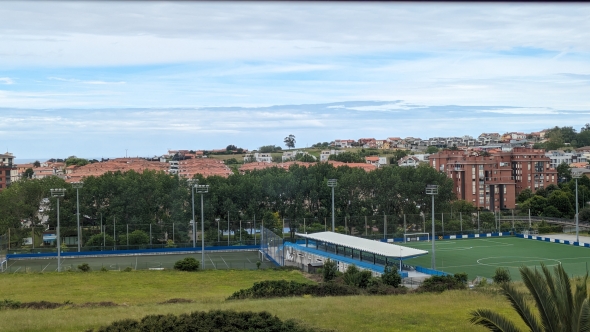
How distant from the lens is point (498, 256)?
3506 cm

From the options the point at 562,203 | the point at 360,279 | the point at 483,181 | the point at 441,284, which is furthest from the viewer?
the point at 483,181

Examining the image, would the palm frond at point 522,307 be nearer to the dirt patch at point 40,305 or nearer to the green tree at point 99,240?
the dirt patch at point 40,305

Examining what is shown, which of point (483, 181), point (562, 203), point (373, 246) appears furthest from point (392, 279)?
point (483, 181)

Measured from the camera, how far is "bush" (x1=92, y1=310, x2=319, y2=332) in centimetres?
1250

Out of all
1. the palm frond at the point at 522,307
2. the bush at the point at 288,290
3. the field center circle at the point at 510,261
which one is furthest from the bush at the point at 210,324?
the field center circle at the point at 510,261

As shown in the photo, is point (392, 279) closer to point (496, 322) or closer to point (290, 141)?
point (496, 322)

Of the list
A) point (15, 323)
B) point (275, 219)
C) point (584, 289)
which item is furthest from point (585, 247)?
point (15, 323)

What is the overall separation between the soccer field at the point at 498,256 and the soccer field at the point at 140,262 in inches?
379

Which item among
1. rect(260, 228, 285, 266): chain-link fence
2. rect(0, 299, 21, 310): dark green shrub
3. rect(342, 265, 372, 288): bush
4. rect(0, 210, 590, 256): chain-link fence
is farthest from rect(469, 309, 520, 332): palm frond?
rect(0, 210, 590, 256): chain-link fence

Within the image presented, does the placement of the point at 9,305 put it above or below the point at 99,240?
above

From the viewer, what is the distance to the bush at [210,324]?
1250 cm

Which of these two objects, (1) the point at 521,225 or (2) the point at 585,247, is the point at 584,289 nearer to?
(2) the point at 585,247

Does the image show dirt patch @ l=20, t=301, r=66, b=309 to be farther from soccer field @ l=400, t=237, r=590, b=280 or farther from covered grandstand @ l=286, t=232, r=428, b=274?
soccer field @ l=400, t=237, r=590, b=280

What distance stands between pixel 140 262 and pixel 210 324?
24.7m
